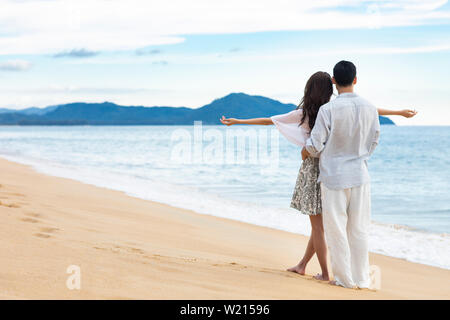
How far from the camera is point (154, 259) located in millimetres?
4676

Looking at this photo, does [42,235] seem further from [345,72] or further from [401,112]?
[401,112]

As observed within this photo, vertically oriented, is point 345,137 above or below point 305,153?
above

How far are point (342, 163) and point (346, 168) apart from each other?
52 millimetres

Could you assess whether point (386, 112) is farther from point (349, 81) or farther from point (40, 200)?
point (40, 200)

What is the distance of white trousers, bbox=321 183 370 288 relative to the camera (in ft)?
13.4

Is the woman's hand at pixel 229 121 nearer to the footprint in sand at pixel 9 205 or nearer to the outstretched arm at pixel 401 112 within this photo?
the outstretched arm at pixel 401 112

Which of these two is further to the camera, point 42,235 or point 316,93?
point 42,235

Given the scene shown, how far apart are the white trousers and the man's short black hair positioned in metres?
0.87

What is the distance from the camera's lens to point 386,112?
4.32 meters

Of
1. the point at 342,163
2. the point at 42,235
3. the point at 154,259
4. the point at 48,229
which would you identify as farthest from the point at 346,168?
the point at 48,229

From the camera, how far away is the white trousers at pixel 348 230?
13.4 ft

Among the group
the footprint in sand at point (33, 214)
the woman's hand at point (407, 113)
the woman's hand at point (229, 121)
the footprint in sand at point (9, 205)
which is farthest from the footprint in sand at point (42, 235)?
the woman's hand at point (407, 113)

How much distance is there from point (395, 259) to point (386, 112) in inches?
128
